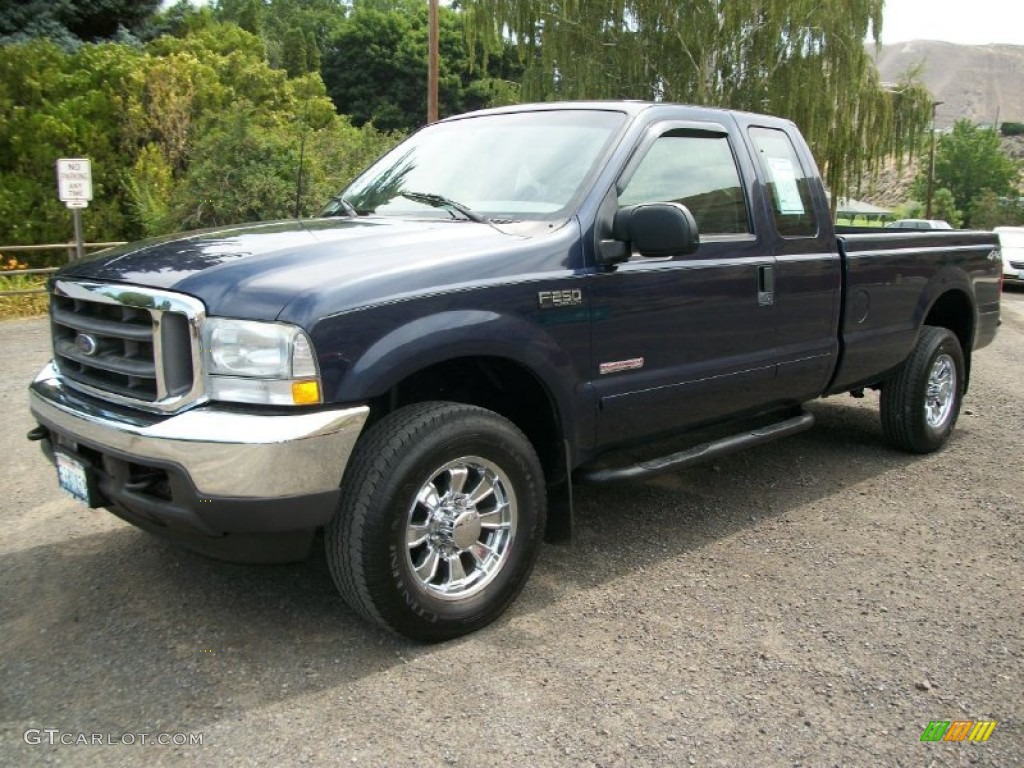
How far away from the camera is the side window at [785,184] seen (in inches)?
181

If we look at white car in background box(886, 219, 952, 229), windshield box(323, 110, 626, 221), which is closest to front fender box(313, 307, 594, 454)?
windshield box(323, 110, 626, 221)

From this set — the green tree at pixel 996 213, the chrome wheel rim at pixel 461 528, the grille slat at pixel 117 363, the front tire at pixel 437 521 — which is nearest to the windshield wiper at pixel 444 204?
the front tire at pixel 437 521

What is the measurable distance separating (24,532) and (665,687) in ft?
10.3

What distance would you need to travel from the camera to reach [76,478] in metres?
3.20

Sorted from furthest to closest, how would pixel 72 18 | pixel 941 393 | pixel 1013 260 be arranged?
pixel 72 18 < pixel 1013 260 < pixel 941 393

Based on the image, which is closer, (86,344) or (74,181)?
(86,344)

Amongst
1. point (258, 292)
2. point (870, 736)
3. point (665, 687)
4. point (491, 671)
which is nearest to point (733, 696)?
point (665, 687)

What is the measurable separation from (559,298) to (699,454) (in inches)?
46.7

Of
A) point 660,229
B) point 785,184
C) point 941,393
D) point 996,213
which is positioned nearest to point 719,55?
point 941,393

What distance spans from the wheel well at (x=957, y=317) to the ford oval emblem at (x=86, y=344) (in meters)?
5.10

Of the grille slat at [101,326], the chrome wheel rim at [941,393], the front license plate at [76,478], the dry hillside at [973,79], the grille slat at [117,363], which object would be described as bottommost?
the chrome wheel rim at [941,393]

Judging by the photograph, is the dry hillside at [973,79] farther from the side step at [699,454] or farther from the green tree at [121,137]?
the side step at [699,454]

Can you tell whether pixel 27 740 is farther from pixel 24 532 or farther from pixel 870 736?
pixel 870 736

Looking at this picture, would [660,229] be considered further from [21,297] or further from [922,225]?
[21,297]
